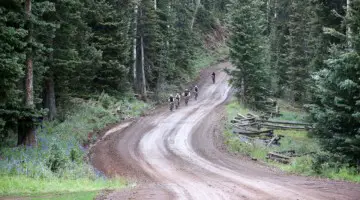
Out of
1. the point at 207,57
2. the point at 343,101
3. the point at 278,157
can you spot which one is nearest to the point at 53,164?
the point at 278,157

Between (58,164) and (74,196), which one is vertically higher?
(58,164)

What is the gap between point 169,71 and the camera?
4938cm

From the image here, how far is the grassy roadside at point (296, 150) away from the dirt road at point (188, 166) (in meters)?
0.90

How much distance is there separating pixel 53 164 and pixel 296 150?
14.3 m

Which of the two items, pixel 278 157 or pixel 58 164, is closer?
pixel 58 164

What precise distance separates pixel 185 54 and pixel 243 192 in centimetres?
4277

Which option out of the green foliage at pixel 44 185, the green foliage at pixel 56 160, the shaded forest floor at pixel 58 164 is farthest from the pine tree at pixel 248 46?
the green foliage at pixel 44 185

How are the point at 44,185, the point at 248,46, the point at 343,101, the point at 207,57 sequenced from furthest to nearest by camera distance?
1. the point at 207,57
2. the point at 248,46
3. the point at 343,101
4. the point at 44,185

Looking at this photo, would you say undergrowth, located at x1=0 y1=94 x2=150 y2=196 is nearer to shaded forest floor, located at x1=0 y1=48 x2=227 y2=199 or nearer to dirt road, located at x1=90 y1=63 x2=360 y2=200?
shaded forest floor, located at x1=0 y1=48 x2=227 y2=199

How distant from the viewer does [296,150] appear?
2397 centimetres

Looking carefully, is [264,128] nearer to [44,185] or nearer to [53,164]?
[53,164]

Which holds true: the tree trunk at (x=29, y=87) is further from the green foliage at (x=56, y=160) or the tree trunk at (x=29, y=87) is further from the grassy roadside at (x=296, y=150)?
the grassy roadside at (x=296, y=150)

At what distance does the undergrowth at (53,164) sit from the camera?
13489 mm

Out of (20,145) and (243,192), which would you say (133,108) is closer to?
(20,145)
